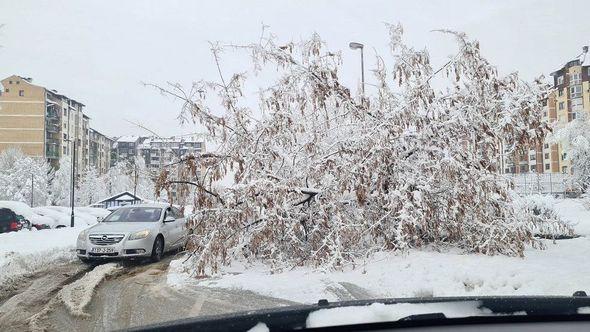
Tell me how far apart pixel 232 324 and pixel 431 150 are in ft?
26.4

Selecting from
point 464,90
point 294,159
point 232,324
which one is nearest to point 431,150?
point 464,90

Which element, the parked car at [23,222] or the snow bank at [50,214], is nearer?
the parked car at [23,222]

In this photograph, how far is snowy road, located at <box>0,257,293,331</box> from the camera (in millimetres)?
5457

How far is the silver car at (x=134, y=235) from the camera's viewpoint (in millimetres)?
10297

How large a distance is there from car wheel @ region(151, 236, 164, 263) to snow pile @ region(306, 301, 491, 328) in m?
9.92

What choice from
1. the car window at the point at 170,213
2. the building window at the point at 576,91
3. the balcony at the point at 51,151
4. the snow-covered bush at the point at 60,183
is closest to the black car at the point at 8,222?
the car window at the point at 170,213

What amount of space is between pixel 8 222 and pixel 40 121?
3044 cm

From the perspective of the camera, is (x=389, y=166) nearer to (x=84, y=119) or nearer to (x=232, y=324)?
(x=232, y=324)

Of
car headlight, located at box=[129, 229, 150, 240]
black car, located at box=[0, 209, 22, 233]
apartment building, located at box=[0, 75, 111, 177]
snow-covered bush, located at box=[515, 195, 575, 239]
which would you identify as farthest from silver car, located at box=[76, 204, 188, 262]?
apartment building, located at box=[0, 75, 111, 177]

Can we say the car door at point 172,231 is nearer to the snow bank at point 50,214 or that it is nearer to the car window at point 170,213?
the car window at point 170,213

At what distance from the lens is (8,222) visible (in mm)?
19531

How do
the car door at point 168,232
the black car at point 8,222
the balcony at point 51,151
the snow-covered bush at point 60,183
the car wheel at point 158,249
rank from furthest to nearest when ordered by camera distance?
the snow-covered bush at point 60,183
the balcony at point 51,151
the black car at point 8,222
the car door at point 168,232
the car wheel at point 158,249

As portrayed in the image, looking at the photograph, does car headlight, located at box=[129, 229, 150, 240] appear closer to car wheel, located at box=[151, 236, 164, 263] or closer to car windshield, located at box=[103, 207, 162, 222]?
car wheel, located at box=[151, 236, 164, 263]

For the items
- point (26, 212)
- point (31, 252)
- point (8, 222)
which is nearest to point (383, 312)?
point (31, 252)
